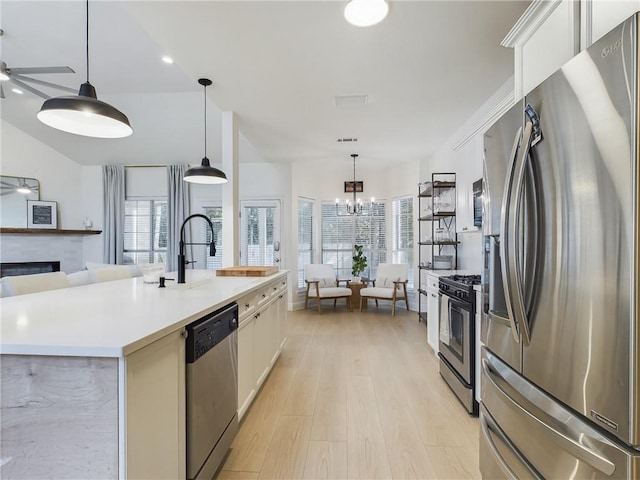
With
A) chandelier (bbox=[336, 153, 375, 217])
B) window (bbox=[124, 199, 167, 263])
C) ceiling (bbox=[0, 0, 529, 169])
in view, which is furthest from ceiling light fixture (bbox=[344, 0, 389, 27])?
window (bbox=[124, 199, 167, 263])

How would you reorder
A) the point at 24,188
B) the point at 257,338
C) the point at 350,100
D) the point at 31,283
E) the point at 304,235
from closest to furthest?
the point at 31,283
the point at 257,338
the point at 350,100
the point at 24,188
the point at 304,235

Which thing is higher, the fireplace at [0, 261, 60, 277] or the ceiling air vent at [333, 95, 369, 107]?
the ceiling air vent at [333, 95, 369, 107]

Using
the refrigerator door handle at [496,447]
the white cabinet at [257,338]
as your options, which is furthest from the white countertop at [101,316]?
the refrigerator door handle at [496,447]

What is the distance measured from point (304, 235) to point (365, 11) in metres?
4.58

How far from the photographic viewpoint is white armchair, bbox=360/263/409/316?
5.48m

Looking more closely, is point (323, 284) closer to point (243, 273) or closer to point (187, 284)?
point (243, 273)

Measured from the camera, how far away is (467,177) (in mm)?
3432

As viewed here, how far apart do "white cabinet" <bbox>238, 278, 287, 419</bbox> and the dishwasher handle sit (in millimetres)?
225

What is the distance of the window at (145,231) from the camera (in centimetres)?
646

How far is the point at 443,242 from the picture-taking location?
4.18 m

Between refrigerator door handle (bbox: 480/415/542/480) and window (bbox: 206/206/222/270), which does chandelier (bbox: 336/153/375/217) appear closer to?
window (bbox: 206/206/222/270)

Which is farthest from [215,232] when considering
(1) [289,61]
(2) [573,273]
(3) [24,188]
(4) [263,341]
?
(2) [573,273]

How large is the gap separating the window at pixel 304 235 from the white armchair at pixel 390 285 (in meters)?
1.27

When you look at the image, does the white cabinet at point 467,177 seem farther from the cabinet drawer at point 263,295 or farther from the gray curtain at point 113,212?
the gray curtain at point 113,212
